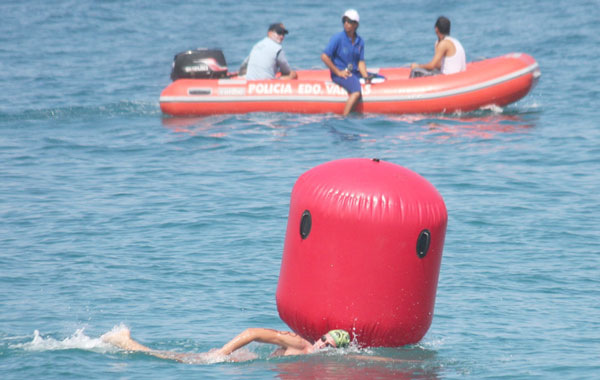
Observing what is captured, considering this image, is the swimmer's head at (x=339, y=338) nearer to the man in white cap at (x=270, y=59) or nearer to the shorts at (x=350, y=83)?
the shorts at (x=350, y=83)

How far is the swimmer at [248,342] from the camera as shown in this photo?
647cm

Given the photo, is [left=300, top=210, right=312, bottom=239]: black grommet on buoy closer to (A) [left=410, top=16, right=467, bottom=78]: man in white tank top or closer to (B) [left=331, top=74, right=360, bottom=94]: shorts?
(B) [left=331, top=74, right=360, bottom=94]: shorts

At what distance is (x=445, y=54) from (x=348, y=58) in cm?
171

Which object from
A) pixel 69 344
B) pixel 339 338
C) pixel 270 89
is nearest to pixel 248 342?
pixel 339 338

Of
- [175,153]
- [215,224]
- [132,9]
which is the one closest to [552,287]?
[215,224]

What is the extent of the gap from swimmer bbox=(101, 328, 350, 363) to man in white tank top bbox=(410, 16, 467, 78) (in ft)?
31.1

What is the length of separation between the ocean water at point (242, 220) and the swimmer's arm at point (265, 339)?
0.14m

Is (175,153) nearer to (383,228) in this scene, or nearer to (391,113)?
(391,113)

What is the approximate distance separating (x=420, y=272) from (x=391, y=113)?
31.4 ft

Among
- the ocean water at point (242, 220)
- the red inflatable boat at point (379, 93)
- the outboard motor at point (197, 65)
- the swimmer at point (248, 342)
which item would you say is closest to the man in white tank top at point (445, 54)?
the red inflatable boat at point (379, 93)

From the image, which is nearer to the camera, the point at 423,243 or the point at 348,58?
the point at 423,243

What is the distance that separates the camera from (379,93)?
15.8 m

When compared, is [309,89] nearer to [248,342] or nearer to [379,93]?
[379,93]

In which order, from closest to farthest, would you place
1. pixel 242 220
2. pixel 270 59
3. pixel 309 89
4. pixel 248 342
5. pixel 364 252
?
pixel 364 252, pixel 248 342, pixel 242 220, pixel 309 89, pixel 270 59
